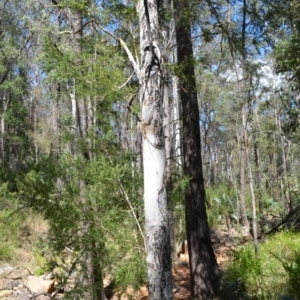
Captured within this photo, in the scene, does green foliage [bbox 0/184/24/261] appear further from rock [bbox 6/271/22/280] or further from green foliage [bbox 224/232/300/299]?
green foliage [bbox 224/232/300/299]

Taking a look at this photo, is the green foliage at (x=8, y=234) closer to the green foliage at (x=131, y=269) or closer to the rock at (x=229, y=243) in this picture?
the rock at (x=229, y=243)

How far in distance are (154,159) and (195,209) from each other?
3.00 m

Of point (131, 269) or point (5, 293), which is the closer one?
point (131, 269)

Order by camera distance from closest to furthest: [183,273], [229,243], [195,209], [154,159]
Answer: [154,159], [195,209], [183,273], [229,243]

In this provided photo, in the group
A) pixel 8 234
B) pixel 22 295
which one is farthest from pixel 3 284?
pixel 8 234

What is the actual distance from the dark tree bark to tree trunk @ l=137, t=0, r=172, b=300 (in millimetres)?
2478

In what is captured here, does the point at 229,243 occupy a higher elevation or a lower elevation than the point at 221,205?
lower

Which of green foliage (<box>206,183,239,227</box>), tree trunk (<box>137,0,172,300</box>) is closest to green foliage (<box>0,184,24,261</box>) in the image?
green foliage (<box>206,183,239,227</box>)

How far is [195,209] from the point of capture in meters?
5.80

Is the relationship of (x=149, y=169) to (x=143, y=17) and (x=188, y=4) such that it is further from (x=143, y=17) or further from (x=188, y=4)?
(x=188, y=4)

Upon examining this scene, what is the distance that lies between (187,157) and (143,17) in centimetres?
311

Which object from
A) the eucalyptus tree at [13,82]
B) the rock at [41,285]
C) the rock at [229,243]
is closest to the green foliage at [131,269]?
the rock at [41,285]

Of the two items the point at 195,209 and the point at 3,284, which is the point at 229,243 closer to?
the point at 195,209

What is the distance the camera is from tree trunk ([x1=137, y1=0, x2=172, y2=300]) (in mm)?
2885
